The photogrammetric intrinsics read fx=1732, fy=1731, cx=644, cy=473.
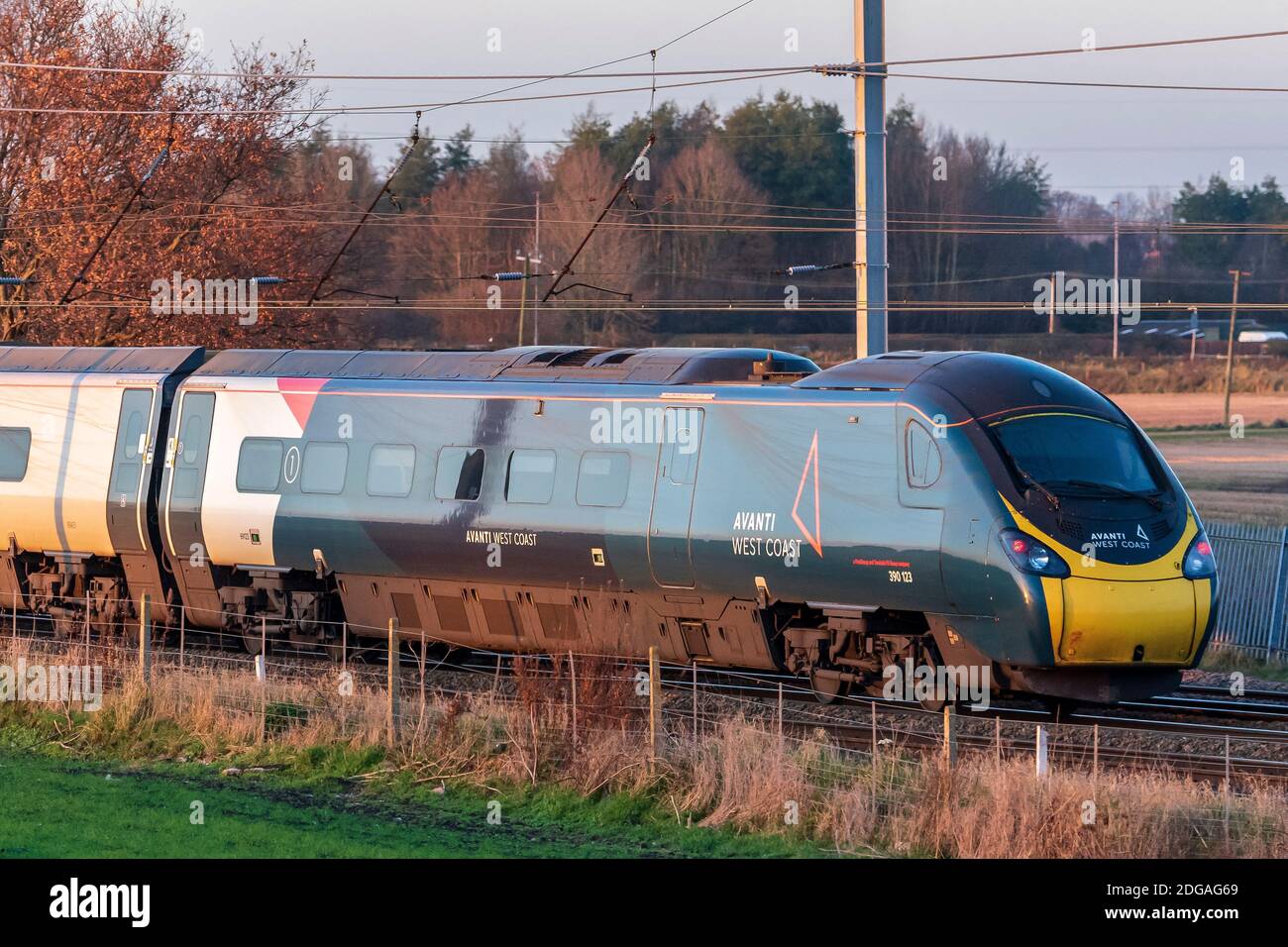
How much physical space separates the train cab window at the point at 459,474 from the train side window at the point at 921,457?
5389 mm

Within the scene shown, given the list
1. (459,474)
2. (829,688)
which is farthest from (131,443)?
(829,688)

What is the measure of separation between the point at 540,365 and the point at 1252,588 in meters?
11.5

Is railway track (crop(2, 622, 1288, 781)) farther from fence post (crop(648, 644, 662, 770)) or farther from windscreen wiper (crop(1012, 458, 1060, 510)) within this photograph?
windscreen wiper (crop(1012, 458, 1060, 510))

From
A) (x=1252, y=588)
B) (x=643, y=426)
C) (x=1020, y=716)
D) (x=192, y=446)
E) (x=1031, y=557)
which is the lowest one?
(x=1252, y=588)

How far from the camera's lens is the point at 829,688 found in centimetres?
1712

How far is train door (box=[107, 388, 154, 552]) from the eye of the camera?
72.8 ft

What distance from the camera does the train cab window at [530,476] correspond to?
18.7 meters

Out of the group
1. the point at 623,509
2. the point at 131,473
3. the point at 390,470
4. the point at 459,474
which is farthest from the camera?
the point at 131,473

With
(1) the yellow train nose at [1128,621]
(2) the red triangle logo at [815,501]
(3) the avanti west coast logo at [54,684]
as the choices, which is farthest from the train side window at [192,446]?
(1) the yellow train nose at [1128,621]

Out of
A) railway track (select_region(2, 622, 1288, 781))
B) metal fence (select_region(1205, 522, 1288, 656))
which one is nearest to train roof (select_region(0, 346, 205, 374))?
railway track (select_region(2, 622, 1288, 781))

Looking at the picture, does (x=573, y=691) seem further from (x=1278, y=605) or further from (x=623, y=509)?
(x=1278, y=605)

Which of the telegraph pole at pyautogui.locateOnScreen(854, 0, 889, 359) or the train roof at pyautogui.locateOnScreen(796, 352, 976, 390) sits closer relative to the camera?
the train roof at pyautogui.locateOnScreen(796, 352, 976, 390)

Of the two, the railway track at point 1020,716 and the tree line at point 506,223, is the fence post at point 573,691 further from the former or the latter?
the tree line at point 506,223

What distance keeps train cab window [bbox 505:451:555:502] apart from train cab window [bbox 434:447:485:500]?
46 cm
